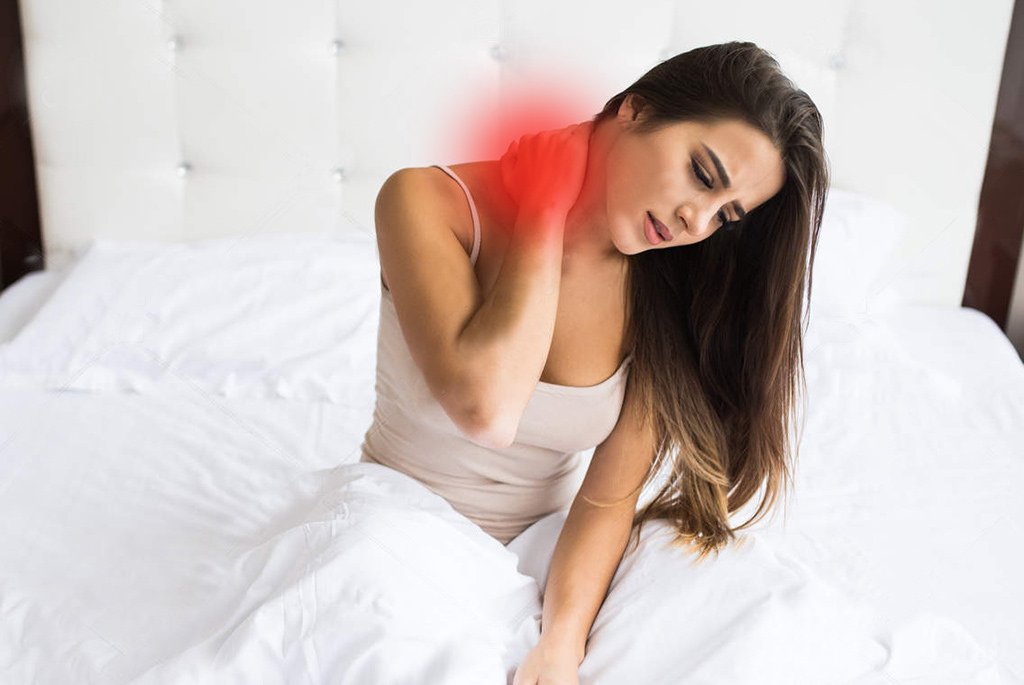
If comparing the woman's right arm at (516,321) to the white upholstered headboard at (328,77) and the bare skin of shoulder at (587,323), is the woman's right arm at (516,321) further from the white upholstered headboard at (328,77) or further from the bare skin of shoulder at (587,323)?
the white upholstered headboard at (328,77)

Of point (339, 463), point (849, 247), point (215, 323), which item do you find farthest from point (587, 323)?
point (849, 247)

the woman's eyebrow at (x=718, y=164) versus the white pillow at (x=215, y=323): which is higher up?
the woman's eyebrow at (x=718, y=164)

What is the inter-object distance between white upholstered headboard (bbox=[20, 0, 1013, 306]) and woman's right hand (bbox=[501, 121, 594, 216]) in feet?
2.19

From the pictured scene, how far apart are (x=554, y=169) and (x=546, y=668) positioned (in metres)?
0.39

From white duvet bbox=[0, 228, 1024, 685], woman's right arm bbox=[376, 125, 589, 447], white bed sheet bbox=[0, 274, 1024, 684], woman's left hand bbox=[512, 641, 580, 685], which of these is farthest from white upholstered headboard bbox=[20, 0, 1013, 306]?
woman's left hand bbox=[512, 641, 580, 685]

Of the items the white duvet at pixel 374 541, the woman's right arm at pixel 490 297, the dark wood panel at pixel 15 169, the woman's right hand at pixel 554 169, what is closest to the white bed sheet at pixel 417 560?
the white duvet at pixel 374 541

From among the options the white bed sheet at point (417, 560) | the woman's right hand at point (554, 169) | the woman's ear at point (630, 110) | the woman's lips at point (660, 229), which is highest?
the woman's ear at point (630, 110)

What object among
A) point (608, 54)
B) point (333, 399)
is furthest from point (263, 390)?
point (608, 54)

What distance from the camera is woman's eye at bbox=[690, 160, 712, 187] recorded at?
2.33 ft

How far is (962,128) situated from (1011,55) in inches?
5.4

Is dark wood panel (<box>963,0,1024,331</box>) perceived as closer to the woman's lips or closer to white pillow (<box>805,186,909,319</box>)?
white pillow (<box>805,186,909,319</box>)

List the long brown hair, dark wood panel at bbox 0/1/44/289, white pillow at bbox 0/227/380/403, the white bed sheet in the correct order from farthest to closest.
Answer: dark wood panel at bbox 0/1/44/289
white pillow at bbox 0/227/380/403
the long brown hair
the white bed sheet

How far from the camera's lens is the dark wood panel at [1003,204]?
63.1 inches

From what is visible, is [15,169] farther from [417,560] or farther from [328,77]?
[417,560]
